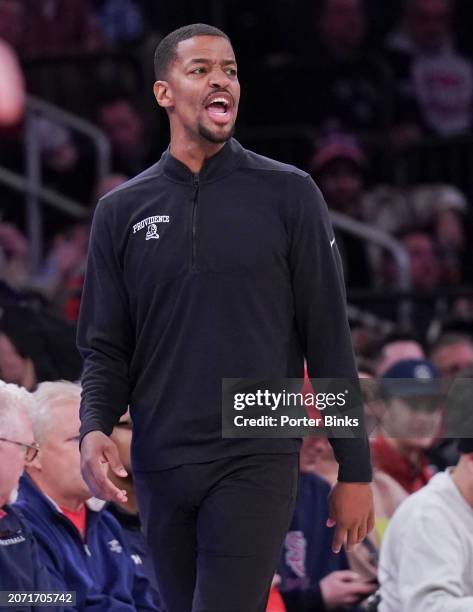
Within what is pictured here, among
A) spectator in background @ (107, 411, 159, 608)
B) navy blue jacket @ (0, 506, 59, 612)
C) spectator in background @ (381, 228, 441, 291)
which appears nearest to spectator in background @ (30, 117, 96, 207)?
spectator in background @ (381, 228, 441, 291)

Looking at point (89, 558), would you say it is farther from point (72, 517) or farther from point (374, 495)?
point (374, 495)

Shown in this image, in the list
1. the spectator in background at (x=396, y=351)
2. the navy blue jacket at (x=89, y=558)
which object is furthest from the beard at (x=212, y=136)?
the spectator in background at (x=396, y=351)

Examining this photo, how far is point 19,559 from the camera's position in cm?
376

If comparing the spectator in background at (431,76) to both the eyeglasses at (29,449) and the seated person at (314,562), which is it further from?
the eyeglasses at (29,449)

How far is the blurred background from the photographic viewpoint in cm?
871

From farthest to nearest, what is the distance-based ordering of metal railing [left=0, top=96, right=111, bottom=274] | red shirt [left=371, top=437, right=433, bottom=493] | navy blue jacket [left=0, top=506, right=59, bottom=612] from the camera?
metal railing [left=0, top=96, right=111, bottom=274], red shirt [left=371, top=437, right=433, bottom=493], navy blue jacket [left=0, top=506, right=59, bottom=612]

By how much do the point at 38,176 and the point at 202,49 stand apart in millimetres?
6131

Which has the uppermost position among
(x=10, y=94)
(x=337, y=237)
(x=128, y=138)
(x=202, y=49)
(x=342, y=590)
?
(x=10, y=94)

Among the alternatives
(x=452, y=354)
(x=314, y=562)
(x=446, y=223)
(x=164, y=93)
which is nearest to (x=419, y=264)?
(x=446, y=223)

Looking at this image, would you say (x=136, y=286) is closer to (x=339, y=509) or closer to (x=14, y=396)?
(x=339, y=509)

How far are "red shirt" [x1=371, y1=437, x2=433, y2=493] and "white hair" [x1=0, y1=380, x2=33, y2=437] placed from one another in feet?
6.57

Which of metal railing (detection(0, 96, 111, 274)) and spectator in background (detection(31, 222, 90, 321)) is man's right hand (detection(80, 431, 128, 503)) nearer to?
spectator in background (detection(31, 222, 90, 321))

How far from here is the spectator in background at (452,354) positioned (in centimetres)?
730

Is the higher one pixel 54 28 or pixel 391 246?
pixel 54 28
